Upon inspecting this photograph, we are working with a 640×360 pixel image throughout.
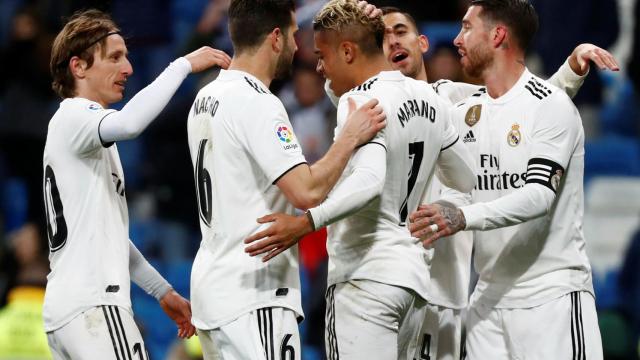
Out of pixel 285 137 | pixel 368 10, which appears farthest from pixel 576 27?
pixel 285 137

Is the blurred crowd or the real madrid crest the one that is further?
the blurred crowd

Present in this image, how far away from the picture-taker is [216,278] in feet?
16.6

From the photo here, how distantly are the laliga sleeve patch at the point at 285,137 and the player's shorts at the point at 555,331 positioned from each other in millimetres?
1510

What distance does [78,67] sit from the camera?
5.52 m

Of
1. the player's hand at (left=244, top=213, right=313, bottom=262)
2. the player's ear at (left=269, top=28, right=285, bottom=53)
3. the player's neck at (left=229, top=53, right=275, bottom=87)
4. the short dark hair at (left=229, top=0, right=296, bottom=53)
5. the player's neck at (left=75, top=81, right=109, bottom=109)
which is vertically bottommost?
the player's hand at (left=244, top=213, right=313, bottom=262)

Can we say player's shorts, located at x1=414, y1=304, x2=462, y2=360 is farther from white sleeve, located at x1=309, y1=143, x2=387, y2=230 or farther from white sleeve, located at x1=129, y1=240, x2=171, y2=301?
white sleeve, located at x1=129, y1=240, x2=171, y2=301

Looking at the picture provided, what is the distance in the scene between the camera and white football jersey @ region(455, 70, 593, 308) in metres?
5.66

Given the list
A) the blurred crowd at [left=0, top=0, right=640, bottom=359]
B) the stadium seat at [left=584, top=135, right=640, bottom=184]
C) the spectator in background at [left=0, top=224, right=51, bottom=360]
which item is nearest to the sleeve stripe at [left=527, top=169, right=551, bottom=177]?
the blurred crowd at [left=0, top=0, right=640, bottom=359]

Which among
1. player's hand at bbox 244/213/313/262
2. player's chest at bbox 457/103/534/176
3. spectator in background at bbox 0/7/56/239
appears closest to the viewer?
player's hand at bbox 244/213/313/262

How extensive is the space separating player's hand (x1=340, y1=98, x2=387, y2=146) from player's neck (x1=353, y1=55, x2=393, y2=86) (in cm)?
26

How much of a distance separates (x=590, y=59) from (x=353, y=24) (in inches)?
56.0

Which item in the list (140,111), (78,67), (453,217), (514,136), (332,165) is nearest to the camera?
(332,165)

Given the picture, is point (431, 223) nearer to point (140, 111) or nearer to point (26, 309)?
point (140, 111)

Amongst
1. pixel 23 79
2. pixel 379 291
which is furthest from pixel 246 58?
pixel 23 79
